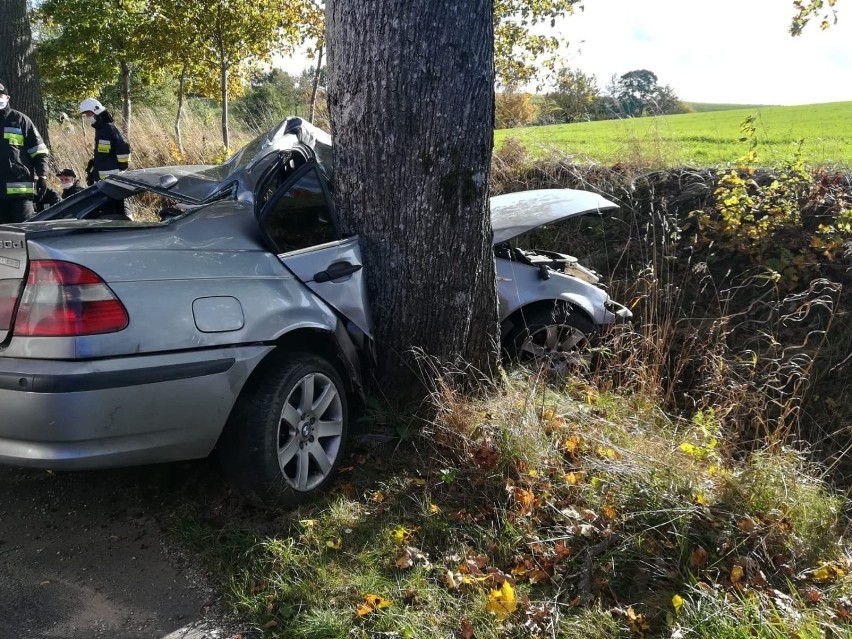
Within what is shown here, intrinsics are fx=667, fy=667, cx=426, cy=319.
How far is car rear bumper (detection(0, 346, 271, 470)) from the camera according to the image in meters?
2.39

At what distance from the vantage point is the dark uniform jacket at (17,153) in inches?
263

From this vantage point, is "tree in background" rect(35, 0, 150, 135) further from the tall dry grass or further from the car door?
the car door

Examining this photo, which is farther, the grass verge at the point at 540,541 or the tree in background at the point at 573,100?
the tree in background at the point at 573,100

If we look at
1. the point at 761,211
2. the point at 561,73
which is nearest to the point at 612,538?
the point at 761,211

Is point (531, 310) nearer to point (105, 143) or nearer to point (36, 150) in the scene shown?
point (36, 150)

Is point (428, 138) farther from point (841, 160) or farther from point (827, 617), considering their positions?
point (841, 160)

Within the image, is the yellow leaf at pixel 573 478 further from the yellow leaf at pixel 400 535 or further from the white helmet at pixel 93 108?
the white helmet at pixel 93 108

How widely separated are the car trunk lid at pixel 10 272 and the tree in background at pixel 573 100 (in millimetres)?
7857

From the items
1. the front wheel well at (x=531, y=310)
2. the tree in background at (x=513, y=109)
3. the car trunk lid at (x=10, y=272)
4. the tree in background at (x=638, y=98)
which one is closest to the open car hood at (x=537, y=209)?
the front wheel well at (x=531, y=310)

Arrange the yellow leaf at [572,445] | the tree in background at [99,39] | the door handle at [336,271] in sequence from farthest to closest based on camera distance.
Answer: the tree in background at [99,39], the door handle at [336,271], the yellow leaf at [572,445]

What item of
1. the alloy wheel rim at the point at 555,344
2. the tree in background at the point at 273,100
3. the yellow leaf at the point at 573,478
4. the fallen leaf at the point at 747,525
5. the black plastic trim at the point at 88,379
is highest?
the tree in background at the point at 273,100

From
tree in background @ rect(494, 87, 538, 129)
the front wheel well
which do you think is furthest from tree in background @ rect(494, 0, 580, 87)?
the front wheel well

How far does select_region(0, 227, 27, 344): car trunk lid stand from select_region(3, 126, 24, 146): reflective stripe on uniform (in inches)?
196

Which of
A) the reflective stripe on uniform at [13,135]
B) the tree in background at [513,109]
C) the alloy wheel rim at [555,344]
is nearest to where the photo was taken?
the alloy wheel rim at [555,344]
